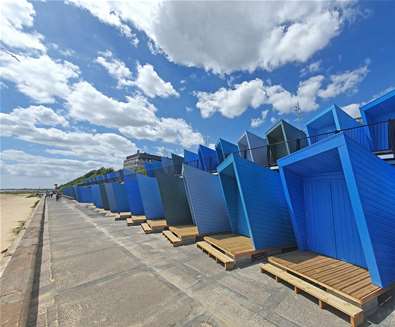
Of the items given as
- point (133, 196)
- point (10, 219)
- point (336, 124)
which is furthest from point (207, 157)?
point (10, 219)

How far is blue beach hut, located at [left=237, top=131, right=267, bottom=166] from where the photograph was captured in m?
16.3

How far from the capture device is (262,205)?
275 inches

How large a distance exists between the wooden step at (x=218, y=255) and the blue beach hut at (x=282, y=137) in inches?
331

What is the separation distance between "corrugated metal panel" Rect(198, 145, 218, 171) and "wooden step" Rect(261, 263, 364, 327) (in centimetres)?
1315

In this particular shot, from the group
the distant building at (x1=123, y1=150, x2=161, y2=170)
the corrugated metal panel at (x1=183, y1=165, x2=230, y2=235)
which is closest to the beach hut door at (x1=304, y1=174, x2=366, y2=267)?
the corrugated metal panel at (x1=183, y1=165, x2=230, y2=235)

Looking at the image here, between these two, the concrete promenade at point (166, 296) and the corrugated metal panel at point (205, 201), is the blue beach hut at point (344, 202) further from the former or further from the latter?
the corrugated metal panel at point (205, 201)

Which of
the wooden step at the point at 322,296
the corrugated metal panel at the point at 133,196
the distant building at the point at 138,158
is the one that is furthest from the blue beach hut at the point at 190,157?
the distant building at the point at 138,158

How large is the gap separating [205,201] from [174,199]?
10.3 ft

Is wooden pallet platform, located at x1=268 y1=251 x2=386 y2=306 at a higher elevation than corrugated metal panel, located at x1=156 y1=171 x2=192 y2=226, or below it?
below

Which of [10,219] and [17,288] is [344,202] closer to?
[17,288]

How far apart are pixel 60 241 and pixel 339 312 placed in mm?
11952

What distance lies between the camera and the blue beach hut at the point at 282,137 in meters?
14.5

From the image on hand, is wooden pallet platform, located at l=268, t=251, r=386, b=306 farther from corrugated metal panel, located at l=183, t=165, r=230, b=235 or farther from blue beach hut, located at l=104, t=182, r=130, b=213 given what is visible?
blue beach hut, located at l=104, t=182, r=130, b=213

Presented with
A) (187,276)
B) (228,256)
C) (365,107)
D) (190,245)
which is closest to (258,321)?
(187,276)
